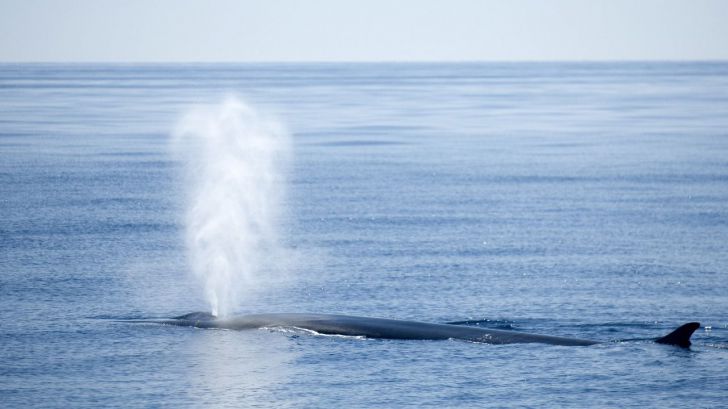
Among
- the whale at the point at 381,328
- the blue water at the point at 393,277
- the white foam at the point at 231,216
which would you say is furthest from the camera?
the white foam at the point at 231,216

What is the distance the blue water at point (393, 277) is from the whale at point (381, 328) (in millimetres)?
390

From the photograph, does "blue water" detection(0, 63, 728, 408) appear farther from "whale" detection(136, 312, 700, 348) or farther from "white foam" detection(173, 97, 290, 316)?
"white foam" detection(173, 97, 290, 316)

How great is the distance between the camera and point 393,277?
31656 mm

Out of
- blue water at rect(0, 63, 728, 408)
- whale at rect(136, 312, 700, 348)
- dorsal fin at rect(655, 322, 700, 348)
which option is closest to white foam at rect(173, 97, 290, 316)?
blue water at rect(0, 63, 728, 408)

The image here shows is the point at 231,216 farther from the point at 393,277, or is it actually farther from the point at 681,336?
the point at 681,336

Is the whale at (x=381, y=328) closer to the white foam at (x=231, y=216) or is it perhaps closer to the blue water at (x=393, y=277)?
the blue water at (x=393, y=277)

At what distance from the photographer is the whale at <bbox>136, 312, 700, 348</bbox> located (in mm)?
24469

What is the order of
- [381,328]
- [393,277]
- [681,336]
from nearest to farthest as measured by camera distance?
[681,336], [381,328], [393,277]

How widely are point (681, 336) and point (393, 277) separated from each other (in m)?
9.58

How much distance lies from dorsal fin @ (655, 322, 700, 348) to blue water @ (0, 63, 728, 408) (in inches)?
8.1

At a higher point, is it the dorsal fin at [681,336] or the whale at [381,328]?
the whale at [381,328]

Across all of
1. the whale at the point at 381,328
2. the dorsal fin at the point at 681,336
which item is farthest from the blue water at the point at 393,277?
the whale at the point at 381,328

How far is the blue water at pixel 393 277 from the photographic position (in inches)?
858

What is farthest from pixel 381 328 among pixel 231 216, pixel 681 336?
pixel 231 216
